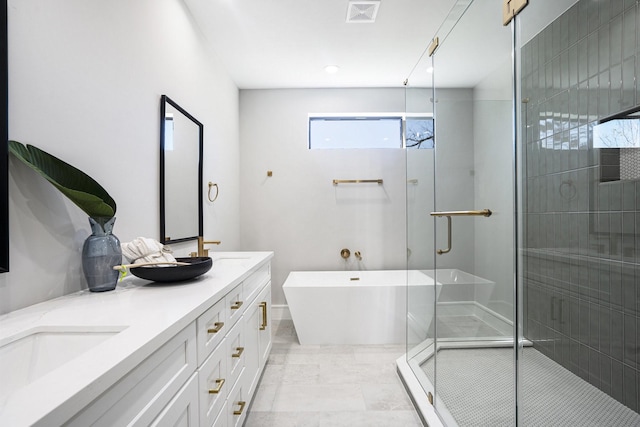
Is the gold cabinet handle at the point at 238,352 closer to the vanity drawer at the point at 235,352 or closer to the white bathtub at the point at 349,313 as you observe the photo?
the vanity drawer at the point at 235,352

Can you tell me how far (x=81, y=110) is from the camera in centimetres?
142

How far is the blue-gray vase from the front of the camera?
133 centimetres

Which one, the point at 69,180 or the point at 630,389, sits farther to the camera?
the point at 630,389

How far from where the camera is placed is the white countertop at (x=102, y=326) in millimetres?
571

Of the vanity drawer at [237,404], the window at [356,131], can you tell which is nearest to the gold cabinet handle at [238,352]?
the vanity drawer at [237,404]

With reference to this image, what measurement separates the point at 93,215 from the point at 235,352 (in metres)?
0.88

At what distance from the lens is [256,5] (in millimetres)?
2377

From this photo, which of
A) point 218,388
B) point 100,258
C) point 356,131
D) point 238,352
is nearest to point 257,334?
point 238,352

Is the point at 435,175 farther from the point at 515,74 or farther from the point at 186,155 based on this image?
the point at 186,155

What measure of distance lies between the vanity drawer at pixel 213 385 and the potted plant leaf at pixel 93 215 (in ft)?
1.63

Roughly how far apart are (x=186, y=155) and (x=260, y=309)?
3.87ft

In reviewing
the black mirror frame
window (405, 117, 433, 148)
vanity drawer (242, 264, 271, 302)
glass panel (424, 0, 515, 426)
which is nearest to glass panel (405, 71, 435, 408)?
window (405, 117, 433, 148)

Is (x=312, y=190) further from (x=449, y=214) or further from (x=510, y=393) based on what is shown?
(x=510, y=393)

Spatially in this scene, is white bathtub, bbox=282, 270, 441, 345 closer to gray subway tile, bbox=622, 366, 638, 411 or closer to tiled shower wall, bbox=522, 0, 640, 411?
tiled shower wall, bbox=522, 0, 640, 411
